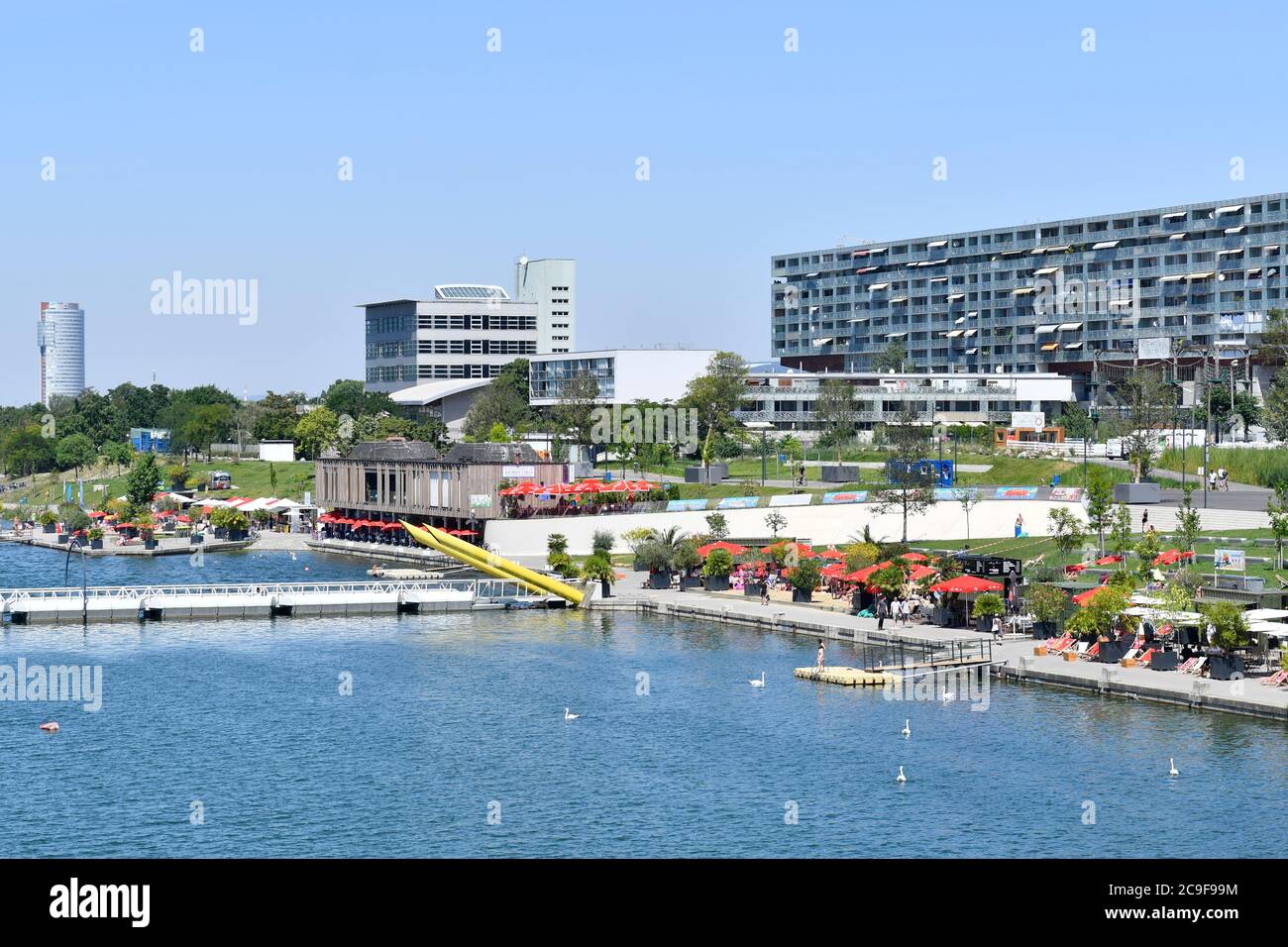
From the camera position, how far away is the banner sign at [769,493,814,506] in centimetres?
11175

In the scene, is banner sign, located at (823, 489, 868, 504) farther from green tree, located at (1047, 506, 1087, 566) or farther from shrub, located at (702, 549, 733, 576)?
shrub, located at (702, 549, 733, 576)

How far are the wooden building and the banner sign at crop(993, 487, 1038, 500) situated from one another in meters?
35.1

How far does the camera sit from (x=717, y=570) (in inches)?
3578

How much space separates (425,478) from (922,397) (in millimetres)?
72062

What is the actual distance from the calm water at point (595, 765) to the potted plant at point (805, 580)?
13.1 meters

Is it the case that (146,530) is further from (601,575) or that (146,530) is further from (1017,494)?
(1017,494)

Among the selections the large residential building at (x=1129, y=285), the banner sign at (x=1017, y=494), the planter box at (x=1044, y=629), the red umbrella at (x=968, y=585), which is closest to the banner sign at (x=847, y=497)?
the banner sign at (x=1017, y=494)

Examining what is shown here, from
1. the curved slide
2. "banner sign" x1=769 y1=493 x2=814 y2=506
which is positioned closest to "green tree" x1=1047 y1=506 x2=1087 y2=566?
"banner sign" x1=769 y1=493 x2=814 y2=506
